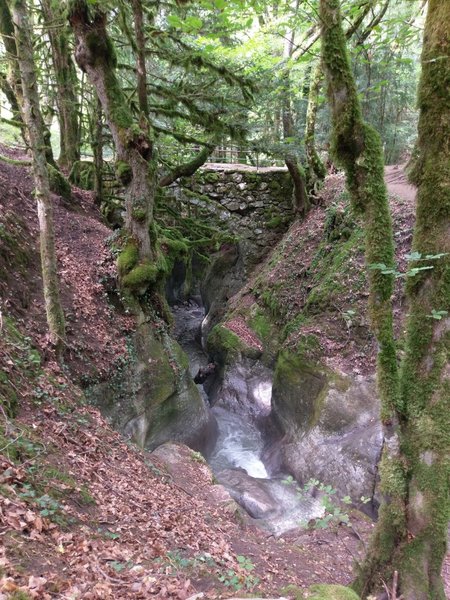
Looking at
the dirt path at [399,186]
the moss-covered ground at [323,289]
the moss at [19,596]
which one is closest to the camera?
the moss at [19,596]

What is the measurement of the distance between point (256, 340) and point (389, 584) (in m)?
8.93

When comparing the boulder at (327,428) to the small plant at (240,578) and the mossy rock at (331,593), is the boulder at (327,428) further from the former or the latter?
the mossy rock at (331,593)

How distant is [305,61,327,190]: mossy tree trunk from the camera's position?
11773 mm

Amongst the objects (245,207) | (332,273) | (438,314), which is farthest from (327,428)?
(245,207)

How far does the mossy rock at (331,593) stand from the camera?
2959mm

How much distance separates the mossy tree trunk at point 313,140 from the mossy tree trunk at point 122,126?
6169 mm

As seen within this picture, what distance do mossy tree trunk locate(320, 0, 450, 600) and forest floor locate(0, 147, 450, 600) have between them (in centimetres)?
144

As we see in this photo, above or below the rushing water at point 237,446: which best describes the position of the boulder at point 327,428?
above

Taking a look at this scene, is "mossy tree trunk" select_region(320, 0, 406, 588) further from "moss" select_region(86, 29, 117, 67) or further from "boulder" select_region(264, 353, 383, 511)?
"moss" select_region(86, 29, 117, 67)

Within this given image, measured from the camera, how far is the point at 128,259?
8.38 meters

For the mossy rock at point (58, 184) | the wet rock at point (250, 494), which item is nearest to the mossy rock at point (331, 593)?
the wet rock at point (250, 494)

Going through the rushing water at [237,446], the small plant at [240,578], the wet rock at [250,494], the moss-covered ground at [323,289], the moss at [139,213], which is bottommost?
the rushing water at [237,446]

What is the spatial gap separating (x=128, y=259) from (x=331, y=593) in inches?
274

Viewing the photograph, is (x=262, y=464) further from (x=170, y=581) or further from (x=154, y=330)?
(x=170, y=581)
